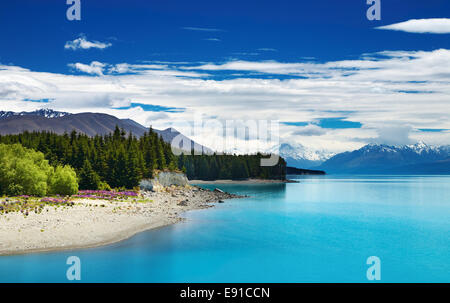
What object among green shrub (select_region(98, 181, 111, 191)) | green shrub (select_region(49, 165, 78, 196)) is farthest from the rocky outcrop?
green shrub (select_region(49, 165, 78, 196))

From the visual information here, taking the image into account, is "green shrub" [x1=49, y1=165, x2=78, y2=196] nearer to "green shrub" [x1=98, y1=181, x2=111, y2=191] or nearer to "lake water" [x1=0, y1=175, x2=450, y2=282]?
"green shrub" [x1=98, y1=181, x2=111, y2=191]

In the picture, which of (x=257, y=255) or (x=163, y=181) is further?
(x=163, y=181)

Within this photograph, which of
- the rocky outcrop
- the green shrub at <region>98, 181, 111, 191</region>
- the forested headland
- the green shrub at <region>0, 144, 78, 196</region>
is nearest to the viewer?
the green shrub at <region>0, 144, 78, 196</region>

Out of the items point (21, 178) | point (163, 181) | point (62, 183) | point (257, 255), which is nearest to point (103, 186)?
point (62, 183)

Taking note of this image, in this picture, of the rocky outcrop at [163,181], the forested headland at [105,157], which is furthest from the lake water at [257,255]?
the rocky outcrop at [163,181]

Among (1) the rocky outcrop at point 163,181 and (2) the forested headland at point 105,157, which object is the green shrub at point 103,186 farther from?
(1) the rocky outcrop at point 163,181

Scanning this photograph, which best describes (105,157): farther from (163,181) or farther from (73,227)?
(73,227)

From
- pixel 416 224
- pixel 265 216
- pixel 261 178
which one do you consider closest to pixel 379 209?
pixel 416 224

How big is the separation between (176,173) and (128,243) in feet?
243

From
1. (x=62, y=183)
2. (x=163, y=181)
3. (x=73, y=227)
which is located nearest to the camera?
(x=73, y=227)

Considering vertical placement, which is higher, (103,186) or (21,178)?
(21,178)

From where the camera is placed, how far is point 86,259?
92.6 feet

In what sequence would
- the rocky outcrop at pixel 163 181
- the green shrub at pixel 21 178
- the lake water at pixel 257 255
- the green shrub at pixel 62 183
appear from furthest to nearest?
the rocky outcrop at pixel 163 181, the green shrub at pixel 62 183, the green shrub at pixel 21 178, the lake water at pixel 257 255
